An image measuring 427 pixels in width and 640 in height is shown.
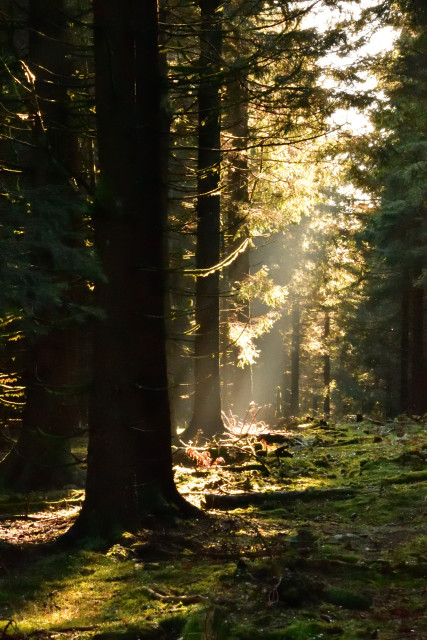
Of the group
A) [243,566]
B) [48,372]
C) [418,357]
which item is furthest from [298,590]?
[418,357]

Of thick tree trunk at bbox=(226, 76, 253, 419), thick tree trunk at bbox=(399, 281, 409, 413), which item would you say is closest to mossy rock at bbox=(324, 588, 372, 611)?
thick tree trunk at bbox=(226, 76, 253, 419)

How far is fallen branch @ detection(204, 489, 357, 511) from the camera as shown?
9.25 metres

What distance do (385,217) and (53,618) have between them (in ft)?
71.9

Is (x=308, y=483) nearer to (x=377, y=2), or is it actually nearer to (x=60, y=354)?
(x=60, y=354)

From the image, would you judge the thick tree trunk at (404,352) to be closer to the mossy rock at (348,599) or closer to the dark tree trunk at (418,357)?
the dark tree trunk at (418,357)

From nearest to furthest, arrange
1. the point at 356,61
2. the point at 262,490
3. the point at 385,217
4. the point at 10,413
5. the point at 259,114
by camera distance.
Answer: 1. the point at 262,490
2. the point at 356,61
3. the point at 10,413
4. the point at 259,114
5. the point at 385,217

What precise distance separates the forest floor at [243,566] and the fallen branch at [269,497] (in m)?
0.02

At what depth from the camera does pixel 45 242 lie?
5.66m

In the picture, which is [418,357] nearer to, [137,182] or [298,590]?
[137,182]

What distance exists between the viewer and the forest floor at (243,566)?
483 cm

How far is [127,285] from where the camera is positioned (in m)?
7.58

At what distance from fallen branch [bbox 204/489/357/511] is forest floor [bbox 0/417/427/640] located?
0.05ft

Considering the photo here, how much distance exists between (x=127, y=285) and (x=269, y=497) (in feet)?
12.5

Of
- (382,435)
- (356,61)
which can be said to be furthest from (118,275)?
(382,435)
